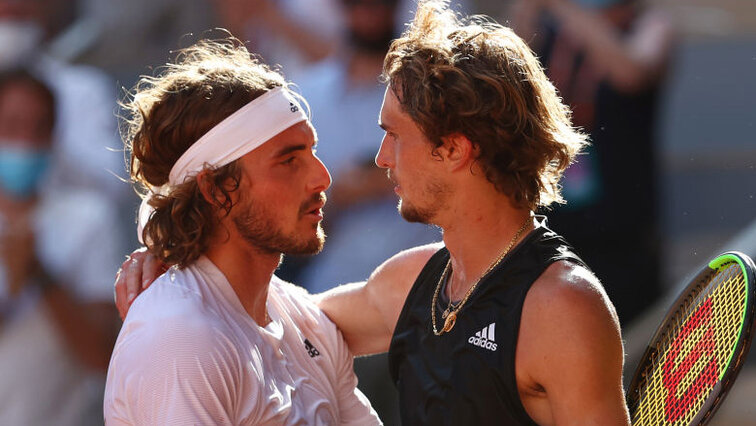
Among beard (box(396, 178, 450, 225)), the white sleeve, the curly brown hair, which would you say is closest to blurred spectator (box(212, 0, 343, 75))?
the curly brown hair

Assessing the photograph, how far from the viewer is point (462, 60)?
108 inches

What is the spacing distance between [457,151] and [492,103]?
0.50 feet

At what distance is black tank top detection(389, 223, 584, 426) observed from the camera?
2.49 metres

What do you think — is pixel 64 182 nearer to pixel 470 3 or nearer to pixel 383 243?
pixel 383 243

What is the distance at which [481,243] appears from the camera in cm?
272

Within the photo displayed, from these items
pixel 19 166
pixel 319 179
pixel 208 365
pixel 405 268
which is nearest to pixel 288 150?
pixel 319 179

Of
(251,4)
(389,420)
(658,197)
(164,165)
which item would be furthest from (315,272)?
(164,165)

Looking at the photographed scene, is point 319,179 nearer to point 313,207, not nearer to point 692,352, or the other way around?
point 313,207

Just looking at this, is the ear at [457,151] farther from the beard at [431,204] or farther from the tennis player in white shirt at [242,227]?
the tennis player in white shirt at [242,227]

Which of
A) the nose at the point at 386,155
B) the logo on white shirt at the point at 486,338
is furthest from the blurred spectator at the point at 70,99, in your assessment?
the logo on white shirt at the point at 486,338

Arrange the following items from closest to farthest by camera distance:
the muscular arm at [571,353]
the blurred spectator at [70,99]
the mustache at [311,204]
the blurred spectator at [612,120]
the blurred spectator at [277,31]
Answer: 1. the muscular arm at [571,353]
2. the mustache at [311,204]
3. the blurred spectator at [612,120]
4. the blurred spectator at [277,31]
5. the blurred spectator at [70,99]

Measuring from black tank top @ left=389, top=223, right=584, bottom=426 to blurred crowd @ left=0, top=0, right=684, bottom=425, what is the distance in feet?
6.82

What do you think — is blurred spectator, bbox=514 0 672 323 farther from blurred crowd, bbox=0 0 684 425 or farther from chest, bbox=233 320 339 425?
chest, bbox=233 320 339 425

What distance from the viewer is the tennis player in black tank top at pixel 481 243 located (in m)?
2.46
